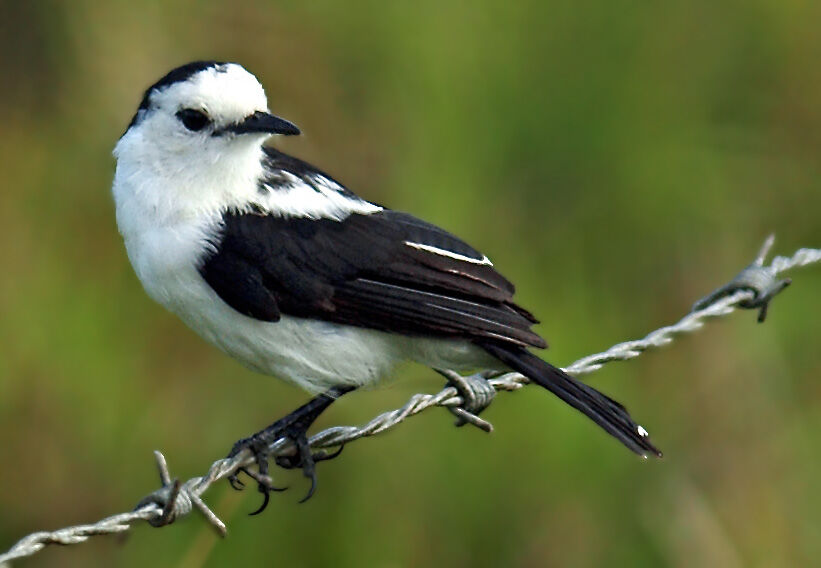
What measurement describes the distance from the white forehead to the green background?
51.7 inches

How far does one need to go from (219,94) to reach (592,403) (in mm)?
1544

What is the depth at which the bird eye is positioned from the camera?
171 inches

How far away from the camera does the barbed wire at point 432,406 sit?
3.31m

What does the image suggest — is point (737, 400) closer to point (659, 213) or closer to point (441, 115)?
point (659, 213)

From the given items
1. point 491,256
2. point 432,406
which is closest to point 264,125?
point 432,406

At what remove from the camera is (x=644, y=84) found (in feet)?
23.4

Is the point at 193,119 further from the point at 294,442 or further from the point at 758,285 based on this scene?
the point at 758,285

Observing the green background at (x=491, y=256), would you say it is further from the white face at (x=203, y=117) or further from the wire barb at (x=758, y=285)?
the white face at (x=203, y=117)

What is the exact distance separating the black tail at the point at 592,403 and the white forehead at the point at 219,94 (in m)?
1.17

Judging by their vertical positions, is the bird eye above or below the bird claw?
above

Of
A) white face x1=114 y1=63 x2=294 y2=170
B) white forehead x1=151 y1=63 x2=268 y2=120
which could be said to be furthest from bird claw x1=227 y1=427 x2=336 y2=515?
white forehead x1=151 y1=63 x2=268 y2=120

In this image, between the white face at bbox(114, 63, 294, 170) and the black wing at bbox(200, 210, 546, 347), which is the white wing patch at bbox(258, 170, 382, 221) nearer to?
the black wing at bbox(200, 210, 546, 347)

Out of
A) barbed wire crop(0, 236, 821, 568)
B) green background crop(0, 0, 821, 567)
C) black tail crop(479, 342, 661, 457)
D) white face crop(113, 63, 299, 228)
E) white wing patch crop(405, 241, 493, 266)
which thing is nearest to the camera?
barbed wire crop(0, 236, 821, 568)

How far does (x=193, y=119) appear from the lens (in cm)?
435
